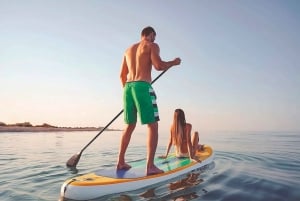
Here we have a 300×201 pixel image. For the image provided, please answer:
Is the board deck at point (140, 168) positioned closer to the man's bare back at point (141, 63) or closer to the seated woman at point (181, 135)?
the seated woman at point (181, 135)

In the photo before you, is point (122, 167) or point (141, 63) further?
point (122, 167)

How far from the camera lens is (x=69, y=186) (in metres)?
4.46

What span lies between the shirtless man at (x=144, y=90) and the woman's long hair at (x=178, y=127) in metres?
2.20

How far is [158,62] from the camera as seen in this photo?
205 inches

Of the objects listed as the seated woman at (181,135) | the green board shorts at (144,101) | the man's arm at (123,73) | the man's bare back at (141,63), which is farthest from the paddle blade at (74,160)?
the man's bare back at (141,63)

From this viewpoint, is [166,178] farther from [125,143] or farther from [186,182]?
[125,143]

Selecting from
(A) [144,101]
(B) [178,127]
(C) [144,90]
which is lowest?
(B) [178,127]

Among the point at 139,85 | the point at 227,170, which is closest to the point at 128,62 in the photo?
the point at 139,85

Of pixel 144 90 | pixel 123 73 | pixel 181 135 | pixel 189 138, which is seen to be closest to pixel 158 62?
pixel 144 90

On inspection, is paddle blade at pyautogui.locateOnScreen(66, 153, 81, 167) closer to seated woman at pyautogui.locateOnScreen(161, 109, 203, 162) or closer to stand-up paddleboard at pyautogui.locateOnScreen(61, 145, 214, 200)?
A: stand-up paddleboard at pyautogui.locateOnScreen(61, 145, 214, 200)

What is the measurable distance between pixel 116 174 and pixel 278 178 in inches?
141

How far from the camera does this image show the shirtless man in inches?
205

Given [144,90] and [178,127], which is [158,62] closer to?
[144,90]

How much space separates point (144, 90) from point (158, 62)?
1.83 ft
